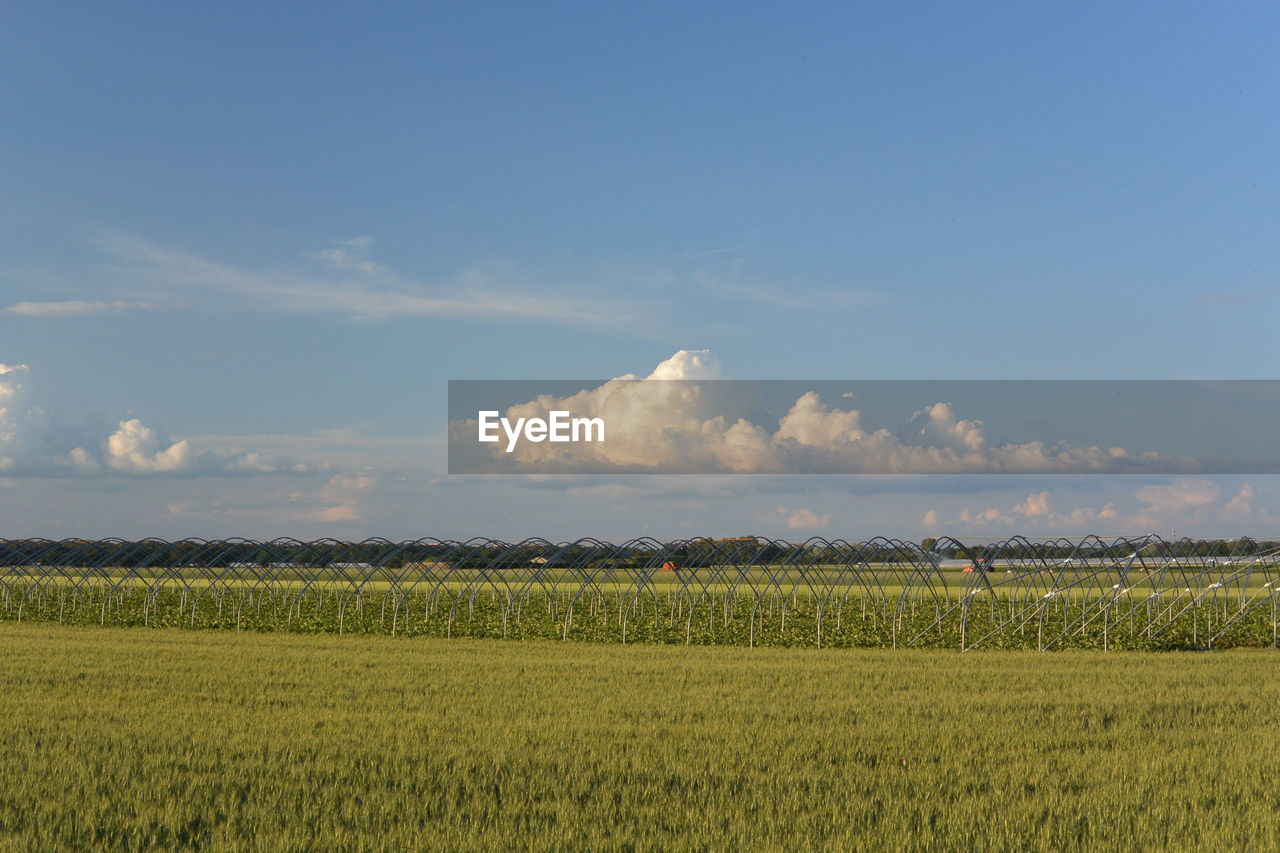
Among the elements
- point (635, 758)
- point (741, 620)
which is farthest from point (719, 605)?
point (635, 758)

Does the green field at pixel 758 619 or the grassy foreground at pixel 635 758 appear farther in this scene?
the green field at pixel 758 619

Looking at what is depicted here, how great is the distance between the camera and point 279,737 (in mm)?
13281

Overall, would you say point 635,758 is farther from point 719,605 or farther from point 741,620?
point 719,605

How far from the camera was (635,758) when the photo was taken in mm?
12008

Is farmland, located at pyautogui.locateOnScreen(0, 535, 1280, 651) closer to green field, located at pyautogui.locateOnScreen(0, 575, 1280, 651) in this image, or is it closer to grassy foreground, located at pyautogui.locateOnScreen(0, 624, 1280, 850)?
green field, located at pyautogui.locateOnScreen(0, 575, 1280, 651)

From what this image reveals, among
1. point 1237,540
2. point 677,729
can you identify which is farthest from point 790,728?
point 1237,540

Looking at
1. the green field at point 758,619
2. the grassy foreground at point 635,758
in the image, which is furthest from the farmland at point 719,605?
the grassy foreground at point 635,758

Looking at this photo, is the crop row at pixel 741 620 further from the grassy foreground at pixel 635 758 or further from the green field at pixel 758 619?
the grassy foreground at pixel 635 758

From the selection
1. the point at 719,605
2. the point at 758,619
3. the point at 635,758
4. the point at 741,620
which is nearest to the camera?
the point at 635,758

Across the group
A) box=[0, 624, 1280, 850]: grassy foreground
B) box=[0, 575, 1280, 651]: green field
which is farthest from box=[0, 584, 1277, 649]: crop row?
box=[0, 624, 1280, 850]: grassy foreground

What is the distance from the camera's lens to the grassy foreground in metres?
9.33

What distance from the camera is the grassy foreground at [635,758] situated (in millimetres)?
9328

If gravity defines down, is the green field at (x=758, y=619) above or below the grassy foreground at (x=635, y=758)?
below

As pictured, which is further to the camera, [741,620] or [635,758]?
[741,620]
